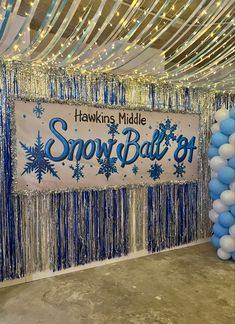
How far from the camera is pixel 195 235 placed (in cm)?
426

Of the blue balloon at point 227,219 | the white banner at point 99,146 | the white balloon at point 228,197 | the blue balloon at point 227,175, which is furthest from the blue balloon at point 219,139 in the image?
the blue balloon at point 227,219

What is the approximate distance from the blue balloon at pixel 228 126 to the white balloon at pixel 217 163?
0.30 m

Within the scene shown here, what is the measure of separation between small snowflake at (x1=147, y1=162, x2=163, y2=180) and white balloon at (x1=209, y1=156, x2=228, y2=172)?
610 millimetres

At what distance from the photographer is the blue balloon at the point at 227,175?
3.40 metres

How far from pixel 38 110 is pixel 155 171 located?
154 cm

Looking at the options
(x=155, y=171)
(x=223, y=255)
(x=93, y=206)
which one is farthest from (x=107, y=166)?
(x=223, y=255)

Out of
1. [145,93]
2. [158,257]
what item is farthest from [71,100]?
[158,257]

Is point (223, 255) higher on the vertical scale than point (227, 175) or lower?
lower

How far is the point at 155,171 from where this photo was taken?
12.4ft

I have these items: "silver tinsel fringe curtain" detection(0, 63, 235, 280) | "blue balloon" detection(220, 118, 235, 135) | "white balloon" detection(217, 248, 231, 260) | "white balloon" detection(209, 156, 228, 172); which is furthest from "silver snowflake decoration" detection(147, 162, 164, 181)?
"white balloon" detection(217, 248, 231, 260)

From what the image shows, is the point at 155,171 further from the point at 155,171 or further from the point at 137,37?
the point at 137,37

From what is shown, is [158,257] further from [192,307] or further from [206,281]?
[192,307]

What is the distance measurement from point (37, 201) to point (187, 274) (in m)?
1.72

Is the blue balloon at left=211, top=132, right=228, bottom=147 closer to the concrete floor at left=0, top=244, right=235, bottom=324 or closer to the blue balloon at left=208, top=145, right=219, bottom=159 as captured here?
the blue balloon at left=208, top=145, right=219, bottom=159
